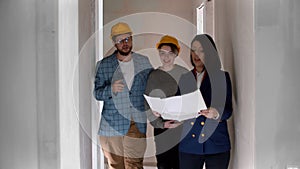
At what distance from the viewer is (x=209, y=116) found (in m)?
2.04

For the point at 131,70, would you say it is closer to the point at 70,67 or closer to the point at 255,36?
the point at 70,67

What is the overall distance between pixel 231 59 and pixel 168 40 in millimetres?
424

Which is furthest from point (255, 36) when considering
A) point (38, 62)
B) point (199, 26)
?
point (199, 26)

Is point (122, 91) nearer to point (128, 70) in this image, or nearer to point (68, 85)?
point (128, 70)

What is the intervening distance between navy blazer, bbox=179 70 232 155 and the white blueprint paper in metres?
0.04

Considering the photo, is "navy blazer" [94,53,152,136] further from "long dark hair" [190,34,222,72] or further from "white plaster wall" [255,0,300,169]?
"white plaster wall" [255,0,300,169]

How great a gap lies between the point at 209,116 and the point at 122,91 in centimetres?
59

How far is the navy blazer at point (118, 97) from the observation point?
7.64ft

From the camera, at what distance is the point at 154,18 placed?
12.9 feet

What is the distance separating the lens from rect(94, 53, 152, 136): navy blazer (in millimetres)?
2328

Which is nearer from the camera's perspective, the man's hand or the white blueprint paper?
the white blueprint paper

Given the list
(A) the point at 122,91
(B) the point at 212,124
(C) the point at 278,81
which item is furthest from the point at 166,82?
(C) the point at 278,81

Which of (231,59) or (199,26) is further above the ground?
(199,26)

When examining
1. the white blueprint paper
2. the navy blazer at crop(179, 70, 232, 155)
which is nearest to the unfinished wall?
the navy blazer at crop(179, 70, 232, 155)
